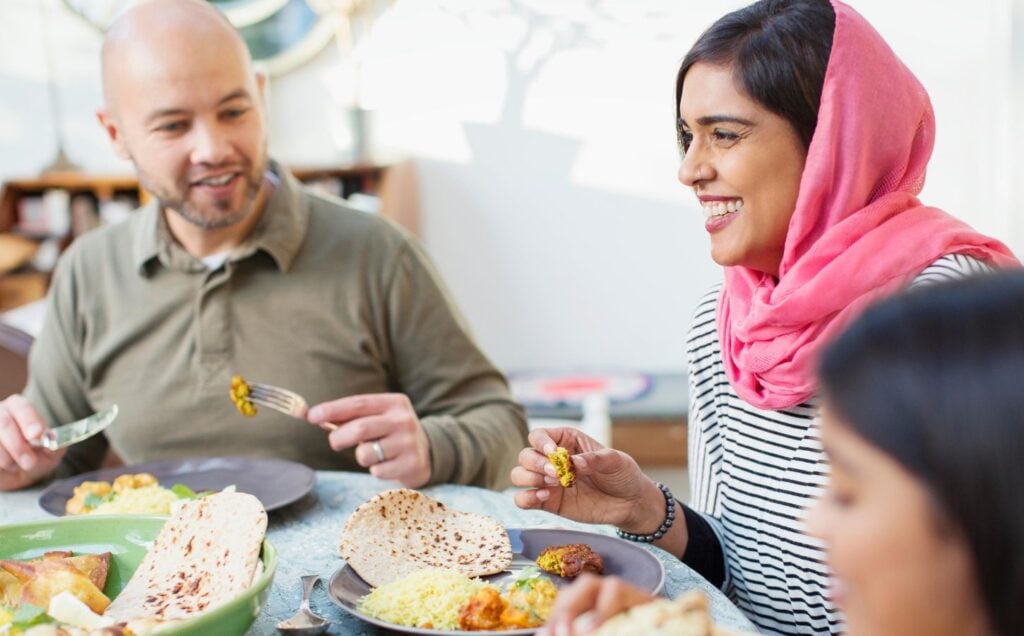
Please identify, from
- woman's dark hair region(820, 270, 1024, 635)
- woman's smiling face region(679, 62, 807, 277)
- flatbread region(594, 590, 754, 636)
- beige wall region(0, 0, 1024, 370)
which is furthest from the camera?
beige wall region(0, 0, 1024, 370)

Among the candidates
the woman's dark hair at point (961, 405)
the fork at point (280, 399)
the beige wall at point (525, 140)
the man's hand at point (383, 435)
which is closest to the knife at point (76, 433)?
the fork at point (280, 399)

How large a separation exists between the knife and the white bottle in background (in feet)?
6.95

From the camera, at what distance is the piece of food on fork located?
1701 millimetres

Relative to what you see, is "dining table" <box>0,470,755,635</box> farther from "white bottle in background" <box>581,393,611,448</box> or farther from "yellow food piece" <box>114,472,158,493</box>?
"white bottle in background" <box>581,393,611,448</box>

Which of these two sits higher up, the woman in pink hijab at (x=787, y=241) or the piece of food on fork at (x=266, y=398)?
the woman in pink hijab at (x=787, y=241)

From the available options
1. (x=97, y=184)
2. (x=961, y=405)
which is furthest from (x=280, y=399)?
(x=97, y=184)

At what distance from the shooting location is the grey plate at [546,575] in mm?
1126

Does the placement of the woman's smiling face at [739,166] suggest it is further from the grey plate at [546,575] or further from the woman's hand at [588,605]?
the woman's hand at [588,605]

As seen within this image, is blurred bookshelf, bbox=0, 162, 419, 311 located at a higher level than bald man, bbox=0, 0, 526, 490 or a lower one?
lower

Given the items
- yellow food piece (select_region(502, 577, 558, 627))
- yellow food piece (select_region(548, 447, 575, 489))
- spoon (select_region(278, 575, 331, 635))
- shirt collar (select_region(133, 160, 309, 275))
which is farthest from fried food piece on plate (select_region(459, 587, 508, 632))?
shirt collar (select_region(133, 160, 309, 275))

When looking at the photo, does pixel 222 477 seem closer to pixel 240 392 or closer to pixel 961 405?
pixel 240 392

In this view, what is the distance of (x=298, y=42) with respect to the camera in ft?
16.0

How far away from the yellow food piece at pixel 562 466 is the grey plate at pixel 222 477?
0.43 m

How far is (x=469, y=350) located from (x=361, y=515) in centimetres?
92
